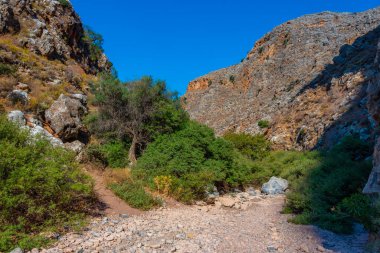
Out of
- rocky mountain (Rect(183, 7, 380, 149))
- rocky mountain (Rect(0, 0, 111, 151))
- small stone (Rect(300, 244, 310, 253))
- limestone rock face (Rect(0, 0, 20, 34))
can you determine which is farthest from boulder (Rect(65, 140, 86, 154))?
limestone rock face (Rect(0, 0, 20, 34))

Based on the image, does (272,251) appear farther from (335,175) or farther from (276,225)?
(335,175)

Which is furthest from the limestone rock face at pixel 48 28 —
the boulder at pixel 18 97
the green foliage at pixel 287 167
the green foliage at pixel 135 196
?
the green foliage at pixel 287 167

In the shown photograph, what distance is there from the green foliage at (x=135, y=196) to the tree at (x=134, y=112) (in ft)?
13.1

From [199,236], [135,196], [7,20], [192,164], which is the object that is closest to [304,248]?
[199,236]

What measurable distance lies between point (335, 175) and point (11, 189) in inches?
355

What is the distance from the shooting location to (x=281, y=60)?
4247 cm

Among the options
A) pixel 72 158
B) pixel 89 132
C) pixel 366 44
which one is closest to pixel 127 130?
pixel 89 132

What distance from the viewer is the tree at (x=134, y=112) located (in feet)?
45.6

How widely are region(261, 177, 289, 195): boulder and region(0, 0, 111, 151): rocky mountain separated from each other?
877cm

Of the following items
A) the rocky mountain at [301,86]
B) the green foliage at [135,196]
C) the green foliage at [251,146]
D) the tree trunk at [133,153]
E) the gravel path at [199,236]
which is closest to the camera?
the gravel path at [199,236]

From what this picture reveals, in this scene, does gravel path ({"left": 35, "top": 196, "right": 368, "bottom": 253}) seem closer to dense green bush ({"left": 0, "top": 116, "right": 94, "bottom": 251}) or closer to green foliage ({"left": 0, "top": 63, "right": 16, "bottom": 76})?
dense green bush ({"left": 0, "top": 116, "right": 94, "bottom": 251})

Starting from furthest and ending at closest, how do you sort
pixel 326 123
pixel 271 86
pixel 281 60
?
pixel 281 60
pixel 271 86
pixel 326 123

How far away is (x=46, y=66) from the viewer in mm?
17297

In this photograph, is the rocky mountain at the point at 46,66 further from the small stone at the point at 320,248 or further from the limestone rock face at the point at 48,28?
the small stone at the point at 320,248
